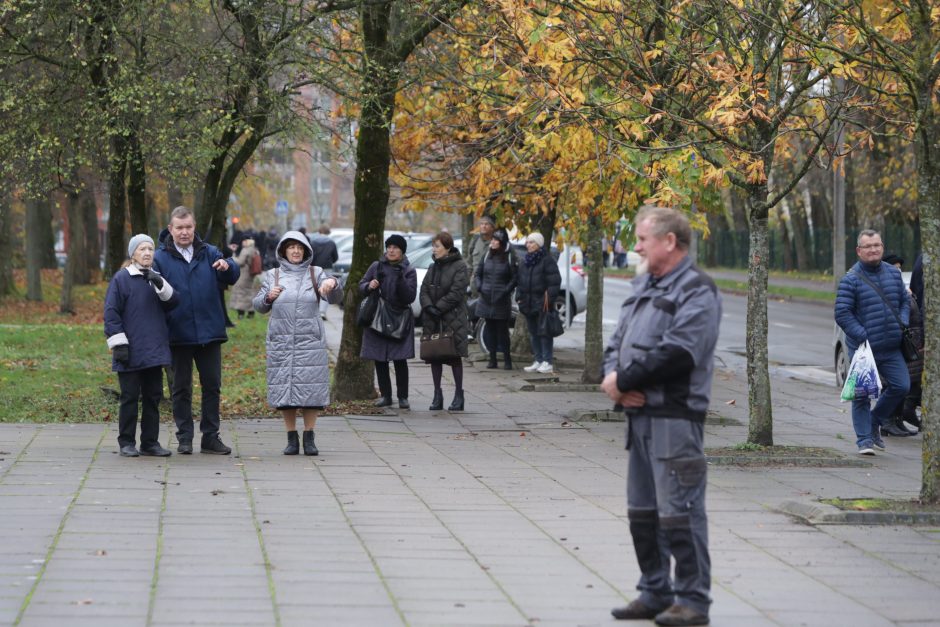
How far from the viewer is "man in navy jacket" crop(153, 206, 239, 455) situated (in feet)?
34.6

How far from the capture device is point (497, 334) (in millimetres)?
18906

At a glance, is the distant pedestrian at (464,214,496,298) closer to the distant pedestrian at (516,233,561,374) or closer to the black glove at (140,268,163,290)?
the distant pedestrian at (516,233,561,374)

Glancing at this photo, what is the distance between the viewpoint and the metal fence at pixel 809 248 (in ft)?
150

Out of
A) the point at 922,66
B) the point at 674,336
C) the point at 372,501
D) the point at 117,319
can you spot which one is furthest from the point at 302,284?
the point at 674,336

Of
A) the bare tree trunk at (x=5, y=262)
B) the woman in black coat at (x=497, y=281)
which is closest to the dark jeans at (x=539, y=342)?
the woman in black coat at (x=497, y=281)

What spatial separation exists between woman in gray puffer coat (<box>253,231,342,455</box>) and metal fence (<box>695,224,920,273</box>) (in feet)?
80.8

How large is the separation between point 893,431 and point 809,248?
44.3 metres

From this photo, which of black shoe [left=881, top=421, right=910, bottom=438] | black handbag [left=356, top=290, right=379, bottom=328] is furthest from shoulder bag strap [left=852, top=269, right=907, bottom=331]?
black handbag [left=356, top=290, right=379, bottom=328]

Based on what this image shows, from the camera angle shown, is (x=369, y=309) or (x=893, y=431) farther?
(x=369, y=309)

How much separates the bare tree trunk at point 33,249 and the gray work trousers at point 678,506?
81.4 ft

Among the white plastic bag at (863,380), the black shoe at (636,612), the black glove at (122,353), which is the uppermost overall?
the black glove at (122,353)

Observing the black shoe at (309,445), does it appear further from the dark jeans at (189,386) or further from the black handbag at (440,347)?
the black handbag at (440,347)

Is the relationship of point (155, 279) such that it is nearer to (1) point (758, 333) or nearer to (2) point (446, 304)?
(2) point (446, 304)

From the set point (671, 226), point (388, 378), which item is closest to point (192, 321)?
point (388, 378)
